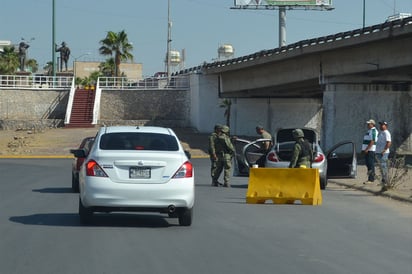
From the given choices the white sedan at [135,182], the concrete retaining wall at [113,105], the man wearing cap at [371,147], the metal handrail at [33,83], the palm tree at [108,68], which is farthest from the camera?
the palm tree at [108,68]

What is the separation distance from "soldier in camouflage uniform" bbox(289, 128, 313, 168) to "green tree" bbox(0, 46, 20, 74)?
7716 cm

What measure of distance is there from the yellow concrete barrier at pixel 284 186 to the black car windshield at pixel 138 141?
179 inches

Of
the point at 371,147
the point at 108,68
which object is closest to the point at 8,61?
the point at 108,68

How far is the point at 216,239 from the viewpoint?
12023 mm

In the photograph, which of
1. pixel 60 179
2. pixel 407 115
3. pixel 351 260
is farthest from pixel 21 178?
pixel 407 115

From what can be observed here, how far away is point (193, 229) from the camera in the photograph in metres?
13.2

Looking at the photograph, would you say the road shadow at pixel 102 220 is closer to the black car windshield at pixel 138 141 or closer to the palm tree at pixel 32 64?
the black car windshield at pixel 138 141

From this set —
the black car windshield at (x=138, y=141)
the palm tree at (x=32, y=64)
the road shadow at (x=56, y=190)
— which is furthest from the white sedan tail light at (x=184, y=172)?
the palm tree at (x=32, y=64)

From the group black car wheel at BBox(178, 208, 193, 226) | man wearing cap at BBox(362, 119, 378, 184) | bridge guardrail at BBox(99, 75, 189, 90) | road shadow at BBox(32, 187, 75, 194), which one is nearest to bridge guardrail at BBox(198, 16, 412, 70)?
man wearing cap at BBox(362, 119, 378, 184)

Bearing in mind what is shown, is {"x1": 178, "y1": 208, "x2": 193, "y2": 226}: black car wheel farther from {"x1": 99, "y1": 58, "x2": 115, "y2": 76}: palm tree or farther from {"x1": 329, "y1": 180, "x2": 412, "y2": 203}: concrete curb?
{"x1": 99, "y1": 58, "x2": 115, "y2": 76}: palm tree

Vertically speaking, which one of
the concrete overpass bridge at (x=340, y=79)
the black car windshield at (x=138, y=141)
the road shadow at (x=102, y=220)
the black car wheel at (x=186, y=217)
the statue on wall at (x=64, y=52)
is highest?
the statue on wall at (x=64, y=52)

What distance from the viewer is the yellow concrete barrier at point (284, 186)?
58.4ft

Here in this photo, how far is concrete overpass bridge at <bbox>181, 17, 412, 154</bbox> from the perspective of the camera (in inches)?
1495

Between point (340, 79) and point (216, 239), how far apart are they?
3156 cm
